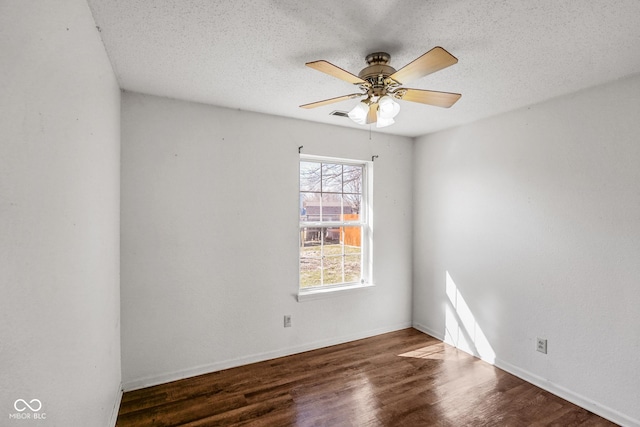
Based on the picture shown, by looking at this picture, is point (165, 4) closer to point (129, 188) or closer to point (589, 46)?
point (129, 188)

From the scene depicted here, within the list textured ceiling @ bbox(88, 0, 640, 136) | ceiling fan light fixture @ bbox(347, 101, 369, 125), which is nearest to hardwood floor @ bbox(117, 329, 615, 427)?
ceiling fan light fixture @ bbox(347, 101, 369, 125)

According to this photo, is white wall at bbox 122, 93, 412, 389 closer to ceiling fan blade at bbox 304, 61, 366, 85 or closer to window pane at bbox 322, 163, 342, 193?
window pane at bbox 322, 163, 342, 193

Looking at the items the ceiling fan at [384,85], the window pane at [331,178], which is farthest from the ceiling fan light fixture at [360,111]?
the window pane at [331,178]

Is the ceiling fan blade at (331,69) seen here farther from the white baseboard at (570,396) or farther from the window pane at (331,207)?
the white baseboard at (570,396)

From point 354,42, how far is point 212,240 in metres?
1.99

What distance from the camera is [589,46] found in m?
1.77

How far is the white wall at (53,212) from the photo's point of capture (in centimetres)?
81

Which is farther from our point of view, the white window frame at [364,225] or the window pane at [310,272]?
the white window frame at [364,225]

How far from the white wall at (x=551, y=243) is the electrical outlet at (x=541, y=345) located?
4 centimetres

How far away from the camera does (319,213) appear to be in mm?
3480

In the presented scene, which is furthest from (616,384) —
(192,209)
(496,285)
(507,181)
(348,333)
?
(192,209)

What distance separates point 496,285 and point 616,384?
1.03 metres

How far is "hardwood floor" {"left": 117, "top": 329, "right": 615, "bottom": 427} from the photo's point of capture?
2.20 meters

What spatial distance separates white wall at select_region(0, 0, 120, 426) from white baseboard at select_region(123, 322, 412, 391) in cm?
73
